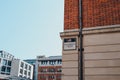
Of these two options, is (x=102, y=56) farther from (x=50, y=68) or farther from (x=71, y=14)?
(x=50, y=68)

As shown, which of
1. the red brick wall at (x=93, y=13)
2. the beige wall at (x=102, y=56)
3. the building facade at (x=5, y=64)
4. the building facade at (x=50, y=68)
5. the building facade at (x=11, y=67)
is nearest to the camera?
the beige wall at (x=102, y=56)

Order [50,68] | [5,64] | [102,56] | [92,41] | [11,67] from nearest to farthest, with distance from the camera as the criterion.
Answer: [102,56], [92,41], [50,68], [5,64], [11,67]

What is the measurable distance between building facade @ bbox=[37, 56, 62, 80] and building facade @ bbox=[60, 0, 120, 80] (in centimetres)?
6263

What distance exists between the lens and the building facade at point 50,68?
69812 mm

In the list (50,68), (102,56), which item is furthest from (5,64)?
(102,56)

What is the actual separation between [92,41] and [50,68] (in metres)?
64.4

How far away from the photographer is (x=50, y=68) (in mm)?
70625

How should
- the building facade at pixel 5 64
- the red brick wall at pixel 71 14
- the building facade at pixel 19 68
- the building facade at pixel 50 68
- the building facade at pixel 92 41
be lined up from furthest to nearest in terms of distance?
the building facade at pixel 19 68 < the building facade at pixel 5 64 < the building facade at pixel 50 68 < the red brick wall at pixel 71 14 < the building facade at pixel 92 41

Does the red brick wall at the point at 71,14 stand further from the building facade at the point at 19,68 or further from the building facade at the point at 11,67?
the building facade at the point at 19,68

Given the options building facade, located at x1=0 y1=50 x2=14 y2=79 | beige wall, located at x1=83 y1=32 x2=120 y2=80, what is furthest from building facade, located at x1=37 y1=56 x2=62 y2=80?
beige wall, located at x1=83 y1=32 x2=120 y2=80

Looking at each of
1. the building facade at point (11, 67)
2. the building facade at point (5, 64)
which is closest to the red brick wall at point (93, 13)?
the building facade at point (11, 67)

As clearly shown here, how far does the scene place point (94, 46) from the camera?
715cm

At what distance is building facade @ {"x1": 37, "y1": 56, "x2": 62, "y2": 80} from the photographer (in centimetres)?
6981

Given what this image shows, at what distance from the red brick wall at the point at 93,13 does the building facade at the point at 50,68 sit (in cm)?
6235
